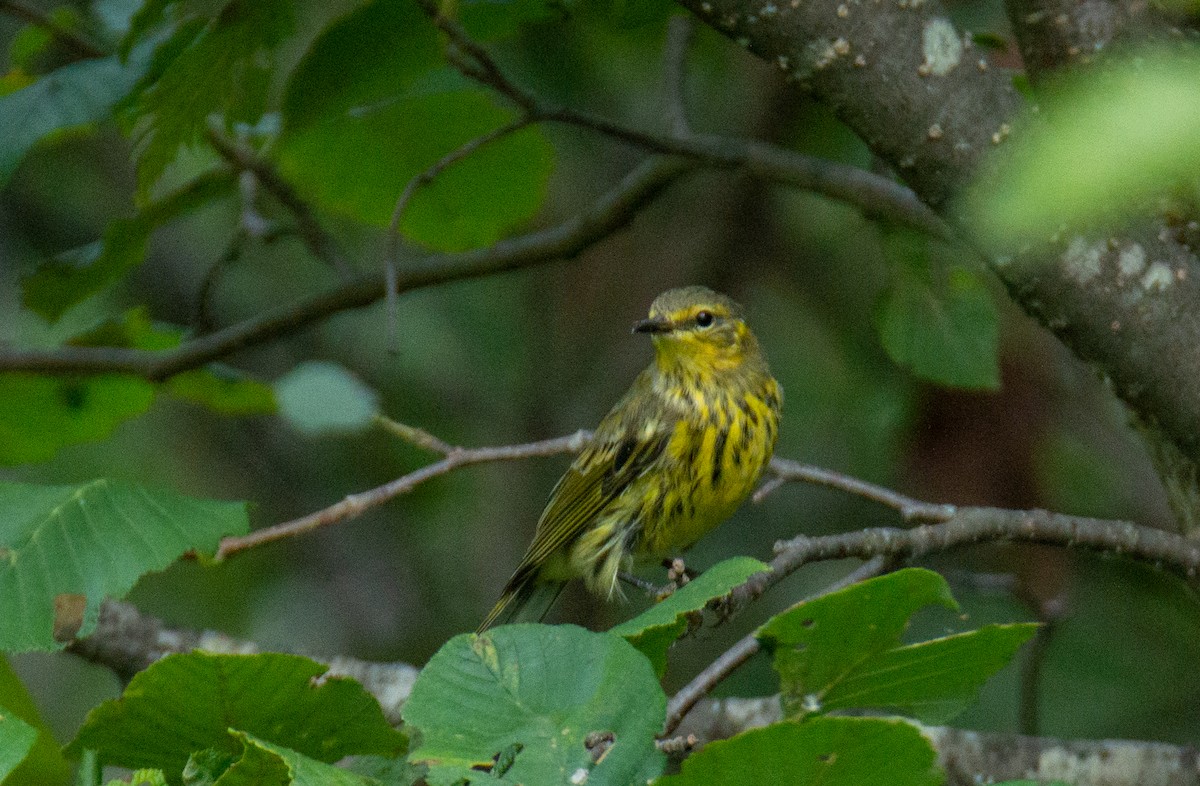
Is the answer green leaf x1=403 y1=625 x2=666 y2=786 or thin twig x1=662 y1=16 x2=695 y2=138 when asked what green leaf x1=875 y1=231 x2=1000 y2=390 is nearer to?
thin twig x1=662 y1=16 x2=695 y2=138

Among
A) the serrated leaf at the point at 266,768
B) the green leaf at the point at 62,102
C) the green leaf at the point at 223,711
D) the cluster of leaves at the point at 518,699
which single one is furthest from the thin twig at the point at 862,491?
the green leaf at the point at 62,102

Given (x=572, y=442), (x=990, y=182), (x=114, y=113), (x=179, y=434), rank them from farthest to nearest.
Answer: (x=179, y=434) → (x=114, y=113) → (x=572, y=442) → (x=990, y=182)

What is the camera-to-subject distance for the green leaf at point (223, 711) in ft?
5.09

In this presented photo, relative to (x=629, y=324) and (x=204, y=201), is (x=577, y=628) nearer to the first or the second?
(x=204, y=201)

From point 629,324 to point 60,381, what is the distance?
8.56 feet

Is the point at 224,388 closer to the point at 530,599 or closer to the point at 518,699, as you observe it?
the point at 530,599

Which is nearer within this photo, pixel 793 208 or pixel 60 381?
pixel 60 381

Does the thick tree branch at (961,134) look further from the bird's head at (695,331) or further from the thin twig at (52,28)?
the thin twig at (52,28)

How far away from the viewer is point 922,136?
7.89 ft

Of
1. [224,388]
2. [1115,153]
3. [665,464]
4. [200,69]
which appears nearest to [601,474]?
[665,464]

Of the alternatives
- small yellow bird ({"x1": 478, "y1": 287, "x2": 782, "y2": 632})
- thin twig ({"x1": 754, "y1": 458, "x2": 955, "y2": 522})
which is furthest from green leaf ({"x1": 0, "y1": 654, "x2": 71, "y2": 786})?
small yellow bird ({"x1": 478, "y1": 287, "x2": 782, "y2": 632})

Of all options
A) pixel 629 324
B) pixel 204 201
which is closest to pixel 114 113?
pixel 204 201

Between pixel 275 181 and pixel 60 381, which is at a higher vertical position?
pixel 275 181

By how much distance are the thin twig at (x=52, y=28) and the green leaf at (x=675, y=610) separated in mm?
2336
